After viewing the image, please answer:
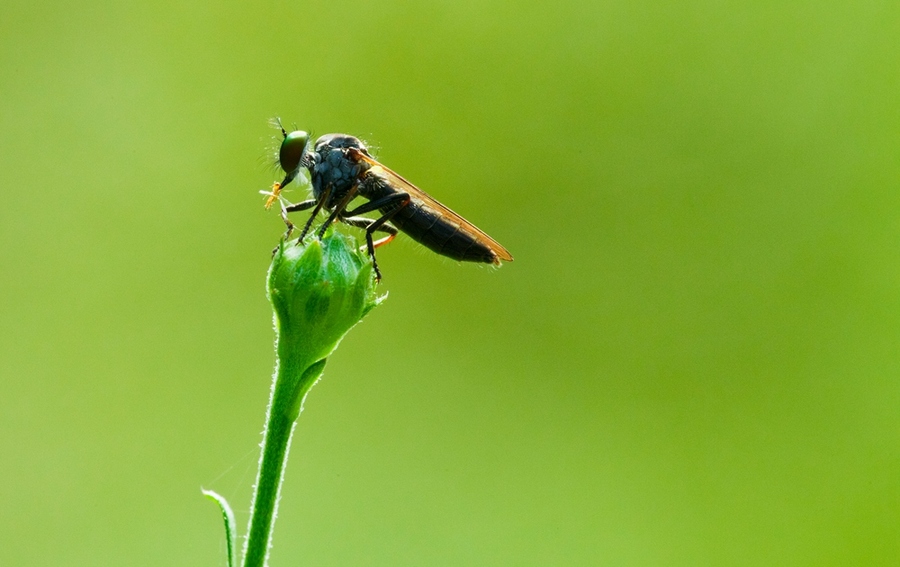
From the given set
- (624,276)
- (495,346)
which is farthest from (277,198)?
(624,276)

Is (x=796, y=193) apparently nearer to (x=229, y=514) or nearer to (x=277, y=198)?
(x=277, y=198)

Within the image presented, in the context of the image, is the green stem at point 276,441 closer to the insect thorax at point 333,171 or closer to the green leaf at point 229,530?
the green leaf at point 229,530

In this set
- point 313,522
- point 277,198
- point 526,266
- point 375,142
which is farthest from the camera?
point 526,266

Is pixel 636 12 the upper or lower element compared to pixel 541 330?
upper

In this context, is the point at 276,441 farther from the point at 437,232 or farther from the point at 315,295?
the point at 437,232

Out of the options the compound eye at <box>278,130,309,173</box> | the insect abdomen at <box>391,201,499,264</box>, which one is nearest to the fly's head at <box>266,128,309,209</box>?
the compound eye at <box>278,130,309,173</box>

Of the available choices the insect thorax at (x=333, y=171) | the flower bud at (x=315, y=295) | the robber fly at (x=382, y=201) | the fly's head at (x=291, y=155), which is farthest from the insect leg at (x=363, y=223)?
the flower bud at (x=315, y=295)

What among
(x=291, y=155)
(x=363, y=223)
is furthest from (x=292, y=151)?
(x=363, y=223)
